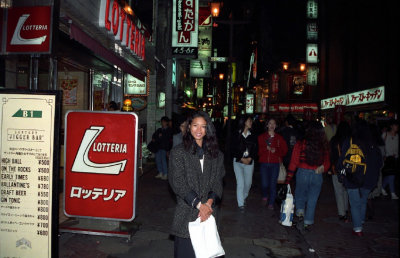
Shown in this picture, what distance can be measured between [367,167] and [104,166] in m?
4.40

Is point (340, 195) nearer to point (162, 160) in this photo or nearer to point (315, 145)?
point (315, 145)

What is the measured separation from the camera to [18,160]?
365 cm

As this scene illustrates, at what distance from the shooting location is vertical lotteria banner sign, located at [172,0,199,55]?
18609 millimetres

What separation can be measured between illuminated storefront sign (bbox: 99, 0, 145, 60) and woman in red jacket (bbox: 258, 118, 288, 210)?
5.10m

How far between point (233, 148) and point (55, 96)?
456 centimetres

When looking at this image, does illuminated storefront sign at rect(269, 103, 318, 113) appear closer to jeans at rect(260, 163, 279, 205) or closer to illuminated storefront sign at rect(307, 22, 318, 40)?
illuminated storefront sign at rect(307, 22, 318, 40)

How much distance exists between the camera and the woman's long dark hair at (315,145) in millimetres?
5945

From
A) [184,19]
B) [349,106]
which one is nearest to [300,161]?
[184,19]

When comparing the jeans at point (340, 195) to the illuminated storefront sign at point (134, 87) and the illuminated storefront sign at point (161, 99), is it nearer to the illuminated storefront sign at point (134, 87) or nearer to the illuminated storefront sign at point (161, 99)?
the illuminated storefront sign at point (134, 87)

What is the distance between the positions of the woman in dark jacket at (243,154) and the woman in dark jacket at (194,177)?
3891 millimetres

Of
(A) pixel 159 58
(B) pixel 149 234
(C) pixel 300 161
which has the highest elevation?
(A) pixel 159 58

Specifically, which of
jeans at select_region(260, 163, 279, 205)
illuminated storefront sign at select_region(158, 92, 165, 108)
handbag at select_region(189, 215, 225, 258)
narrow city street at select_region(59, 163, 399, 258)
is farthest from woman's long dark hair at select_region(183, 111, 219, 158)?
illuminated storefront sign at select_region(158, 92, 165, 108)

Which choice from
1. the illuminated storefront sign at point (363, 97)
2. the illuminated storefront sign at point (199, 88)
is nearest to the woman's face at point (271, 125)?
the illuminated storefront sign at point (363, 97)

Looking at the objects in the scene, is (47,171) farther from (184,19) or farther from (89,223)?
(184,19)
